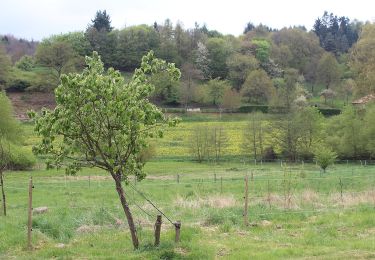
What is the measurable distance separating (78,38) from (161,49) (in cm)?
2279

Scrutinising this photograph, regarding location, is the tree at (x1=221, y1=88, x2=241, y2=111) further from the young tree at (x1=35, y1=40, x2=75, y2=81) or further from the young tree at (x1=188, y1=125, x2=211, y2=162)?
the young tree at (x1=188, y1=125, x2=211, y2=162)

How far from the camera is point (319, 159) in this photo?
50.2 m

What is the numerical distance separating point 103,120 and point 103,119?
30mm

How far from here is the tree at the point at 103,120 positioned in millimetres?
12477

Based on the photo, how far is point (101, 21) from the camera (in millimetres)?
154500

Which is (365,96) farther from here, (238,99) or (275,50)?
(275,50)

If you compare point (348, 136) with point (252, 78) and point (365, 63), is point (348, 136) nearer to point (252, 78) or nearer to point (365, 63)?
point (365, 63)

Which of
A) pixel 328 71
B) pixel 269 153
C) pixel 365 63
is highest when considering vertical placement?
pixel 328 71

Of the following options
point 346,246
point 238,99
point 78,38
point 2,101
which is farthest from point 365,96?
point 78,38

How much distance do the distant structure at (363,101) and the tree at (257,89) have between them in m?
40.4

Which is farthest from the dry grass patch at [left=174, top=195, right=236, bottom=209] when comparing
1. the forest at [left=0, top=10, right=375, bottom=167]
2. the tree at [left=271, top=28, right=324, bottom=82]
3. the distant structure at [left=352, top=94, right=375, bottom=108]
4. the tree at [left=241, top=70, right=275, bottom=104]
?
the tree at [left=271, top=28, right=324, bottom=82]

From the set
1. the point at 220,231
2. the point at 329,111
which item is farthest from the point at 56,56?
the point at 220,231

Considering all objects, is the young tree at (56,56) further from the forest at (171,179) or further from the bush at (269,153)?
the bush at (269,153)

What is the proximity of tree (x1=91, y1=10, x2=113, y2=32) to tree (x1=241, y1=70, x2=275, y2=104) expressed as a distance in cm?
5279
